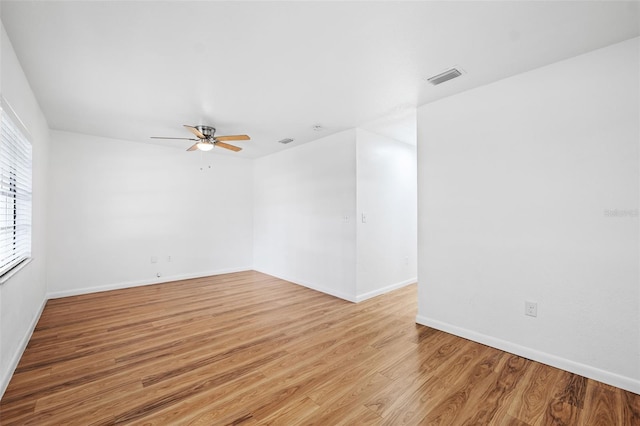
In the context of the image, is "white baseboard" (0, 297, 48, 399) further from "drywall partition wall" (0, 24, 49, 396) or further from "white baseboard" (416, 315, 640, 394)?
"white baseboard" (416, 315, 640, 394)

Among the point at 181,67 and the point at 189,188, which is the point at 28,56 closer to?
the point at 181,67

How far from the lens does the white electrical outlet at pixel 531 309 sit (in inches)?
95.9

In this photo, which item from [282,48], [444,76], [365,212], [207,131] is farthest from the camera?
[365,212]

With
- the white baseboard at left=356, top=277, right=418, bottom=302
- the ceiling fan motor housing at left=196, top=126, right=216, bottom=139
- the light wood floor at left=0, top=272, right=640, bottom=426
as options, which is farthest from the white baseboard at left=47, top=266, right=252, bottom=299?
the white baseboard at left=356, top=277, right=418, bottom=302

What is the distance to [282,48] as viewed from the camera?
7.06ft

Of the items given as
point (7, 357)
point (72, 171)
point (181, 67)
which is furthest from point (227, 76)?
point (72, 171)

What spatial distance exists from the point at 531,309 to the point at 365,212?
224 centimetres

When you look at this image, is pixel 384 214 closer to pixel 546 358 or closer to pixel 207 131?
pixel 546 358

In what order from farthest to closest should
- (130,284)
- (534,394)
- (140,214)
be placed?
1. (140,214)
2. (130,284)
3. (534,394)

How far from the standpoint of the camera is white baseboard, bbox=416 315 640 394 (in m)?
2.03

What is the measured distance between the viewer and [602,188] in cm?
213

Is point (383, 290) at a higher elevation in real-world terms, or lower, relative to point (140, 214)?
lower

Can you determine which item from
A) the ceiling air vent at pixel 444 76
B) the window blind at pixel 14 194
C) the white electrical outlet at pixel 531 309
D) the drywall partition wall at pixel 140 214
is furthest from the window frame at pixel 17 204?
the white electrical outlet at pixel 531 309

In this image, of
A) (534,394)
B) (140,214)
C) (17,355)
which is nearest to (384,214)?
(534,394)
